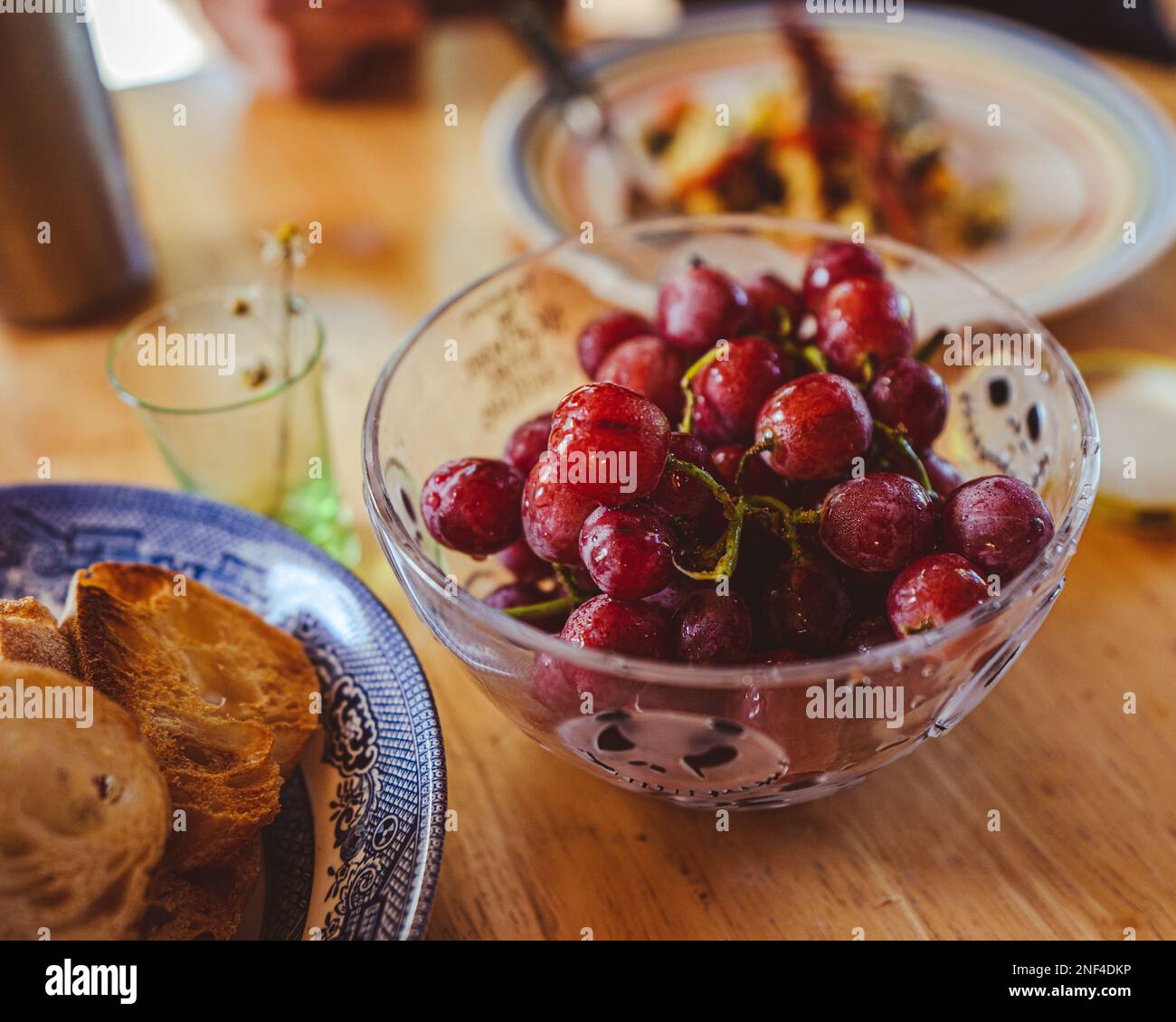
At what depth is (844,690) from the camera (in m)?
0.42

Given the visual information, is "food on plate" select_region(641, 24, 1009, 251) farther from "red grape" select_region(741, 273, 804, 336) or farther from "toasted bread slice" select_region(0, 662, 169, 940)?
"toasted bread slice" select_region(0, 662, 169, 940)

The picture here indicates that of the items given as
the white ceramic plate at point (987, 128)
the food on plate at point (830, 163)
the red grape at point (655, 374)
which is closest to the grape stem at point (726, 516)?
the red grape at point (655, 374)

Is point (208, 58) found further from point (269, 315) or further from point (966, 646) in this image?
point (966, 646)

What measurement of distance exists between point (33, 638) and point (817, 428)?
396 mm

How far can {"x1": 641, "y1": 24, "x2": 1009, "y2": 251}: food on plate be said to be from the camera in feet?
3.48

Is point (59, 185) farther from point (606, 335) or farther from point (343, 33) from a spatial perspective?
point (606, 335)

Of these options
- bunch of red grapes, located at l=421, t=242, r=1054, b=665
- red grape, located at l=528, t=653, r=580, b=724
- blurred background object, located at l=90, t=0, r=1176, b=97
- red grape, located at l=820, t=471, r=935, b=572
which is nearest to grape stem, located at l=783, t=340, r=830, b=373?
bunch of red grapes, located at l=421, t=242, r=1054, b=665

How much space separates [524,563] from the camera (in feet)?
1.93

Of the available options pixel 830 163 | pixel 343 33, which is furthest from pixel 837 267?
pixel 343 33

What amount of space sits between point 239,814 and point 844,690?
30 centimetres

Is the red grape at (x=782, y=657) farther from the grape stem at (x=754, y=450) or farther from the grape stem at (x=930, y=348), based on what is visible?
the grape stem at (x=930, y=348)

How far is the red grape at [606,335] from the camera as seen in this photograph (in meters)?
0.61

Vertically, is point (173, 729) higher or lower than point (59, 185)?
lower
